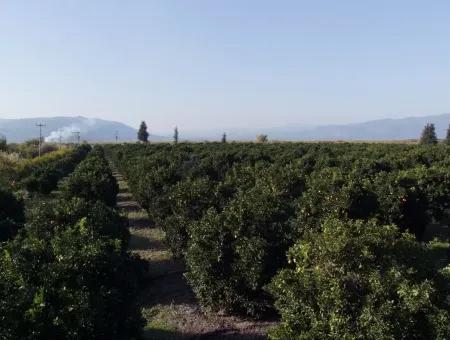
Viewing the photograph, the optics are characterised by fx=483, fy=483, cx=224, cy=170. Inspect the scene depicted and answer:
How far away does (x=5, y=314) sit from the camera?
5129mm

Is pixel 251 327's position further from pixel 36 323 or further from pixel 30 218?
pixel 30 218

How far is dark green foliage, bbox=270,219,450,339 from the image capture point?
507cm

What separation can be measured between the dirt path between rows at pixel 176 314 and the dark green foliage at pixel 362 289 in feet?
7.01

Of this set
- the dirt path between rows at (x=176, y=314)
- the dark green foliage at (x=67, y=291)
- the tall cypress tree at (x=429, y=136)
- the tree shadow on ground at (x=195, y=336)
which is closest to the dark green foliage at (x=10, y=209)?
the dirt path between rows at (x=176, y=314)

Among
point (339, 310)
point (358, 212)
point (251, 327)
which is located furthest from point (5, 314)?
point (358, 212)

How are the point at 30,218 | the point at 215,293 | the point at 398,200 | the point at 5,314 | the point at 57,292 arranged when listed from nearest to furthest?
1. the point at 5,314
2. the point at 57,292
3. the point at 215,293
4. the point at 30,218
5. the point at 398,200

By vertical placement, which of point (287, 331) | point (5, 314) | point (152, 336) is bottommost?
point (152, 336)

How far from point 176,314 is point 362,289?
173 inches

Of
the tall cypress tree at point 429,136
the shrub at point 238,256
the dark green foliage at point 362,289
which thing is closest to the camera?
the dark green foliage at point 362,289

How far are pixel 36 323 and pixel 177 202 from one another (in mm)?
6517

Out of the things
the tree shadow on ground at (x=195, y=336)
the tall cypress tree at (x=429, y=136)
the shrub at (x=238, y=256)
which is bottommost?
the tree shadow on ground at (x=195, y=336)

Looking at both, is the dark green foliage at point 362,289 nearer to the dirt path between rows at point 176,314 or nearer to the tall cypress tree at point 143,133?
the dirt path between rows at point 176,314

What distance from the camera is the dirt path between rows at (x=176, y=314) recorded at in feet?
26.0

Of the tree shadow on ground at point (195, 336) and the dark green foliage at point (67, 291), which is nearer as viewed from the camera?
the dark green foliage at point (67, 291)
